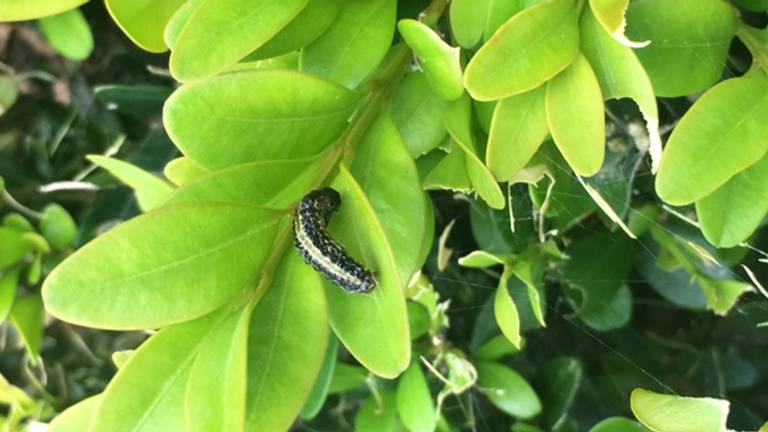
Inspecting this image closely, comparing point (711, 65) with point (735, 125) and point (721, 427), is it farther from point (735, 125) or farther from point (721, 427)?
point (721, 427)

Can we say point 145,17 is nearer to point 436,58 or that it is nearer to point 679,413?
point 436,58

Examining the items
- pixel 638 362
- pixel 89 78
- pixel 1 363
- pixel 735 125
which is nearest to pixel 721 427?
pixel 735 125

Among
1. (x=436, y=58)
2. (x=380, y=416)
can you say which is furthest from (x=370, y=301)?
(x=380, y=416)

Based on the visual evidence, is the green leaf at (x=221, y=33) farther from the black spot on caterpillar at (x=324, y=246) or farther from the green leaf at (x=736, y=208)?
the green leaf at (x=736, y=208)

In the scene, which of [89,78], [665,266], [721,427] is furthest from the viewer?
[89,78]

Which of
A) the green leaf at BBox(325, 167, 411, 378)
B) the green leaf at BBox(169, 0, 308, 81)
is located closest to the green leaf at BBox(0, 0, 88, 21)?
the green leaf at BBox(169, 0, 308, 81)

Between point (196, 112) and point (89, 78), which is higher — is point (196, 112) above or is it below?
above

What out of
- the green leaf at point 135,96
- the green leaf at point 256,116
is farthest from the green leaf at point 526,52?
the green leaf at point 135,96
